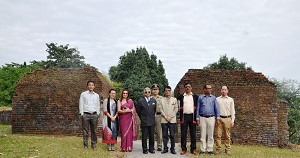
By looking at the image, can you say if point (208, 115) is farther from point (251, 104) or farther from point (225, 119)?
point (251, 104)

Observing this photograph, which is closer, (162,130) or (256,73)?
(162,130)

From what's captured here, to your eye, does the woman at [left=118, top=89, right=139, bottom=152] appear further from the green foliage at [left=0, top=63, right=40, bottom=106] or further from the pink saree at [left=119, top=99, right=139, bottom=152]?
the green foliage at [left=0, top=63, right=40, bottom=106]

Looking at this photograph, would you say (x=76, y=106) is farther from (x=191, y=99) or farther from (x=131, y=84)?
(x=131, y=84)

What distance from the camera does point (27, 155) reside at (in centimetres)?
638

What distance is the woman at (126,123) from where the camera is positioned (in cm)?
789

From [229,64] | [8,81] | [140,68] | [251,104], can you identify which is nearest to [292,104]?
[229,64]

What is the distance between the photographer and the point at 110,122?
8.05 metres

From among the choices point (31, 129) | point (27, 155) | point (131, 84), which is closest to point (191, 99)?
point (27, 155)

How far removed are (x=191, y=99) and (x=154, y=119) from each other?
3.59 ft

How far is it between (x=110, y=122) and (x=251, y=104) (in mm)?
5882

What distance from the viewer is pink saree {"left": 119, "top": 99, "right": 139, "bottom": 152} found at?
7895 mm

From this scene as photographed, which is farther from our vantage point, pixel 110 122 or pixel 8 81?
pixel 8 81

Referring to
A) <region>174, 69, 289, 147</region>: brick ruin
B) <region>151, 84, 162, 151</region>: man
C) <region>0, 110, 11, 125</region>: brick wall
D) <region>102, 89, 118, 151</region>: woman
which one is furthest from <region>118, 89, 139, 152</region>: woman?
<region>0, 110, 11, 125</region>: brick wall

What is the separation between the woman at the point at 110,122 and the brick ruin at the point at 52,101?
3657mm
